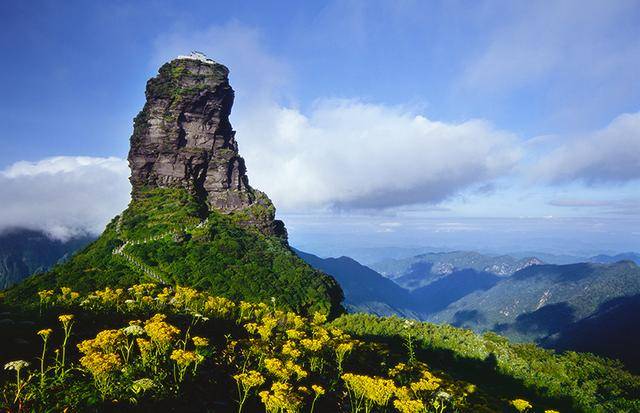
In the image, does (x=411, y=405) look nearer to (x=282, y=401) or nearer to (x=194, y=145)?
(x=282, y=401)

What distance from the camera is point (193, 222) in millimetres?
101375

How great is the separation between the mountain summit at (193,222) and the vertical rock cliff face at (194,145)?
332mm

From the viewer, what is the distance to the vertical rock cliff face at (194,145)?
11938 centimetres

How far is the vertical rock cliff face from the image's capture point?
11938cm

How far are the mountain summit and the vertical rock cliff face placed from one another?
0.33 metres

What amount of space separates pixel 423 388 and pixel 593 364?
295 feet

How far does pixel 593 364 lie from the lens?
80250 millimetres

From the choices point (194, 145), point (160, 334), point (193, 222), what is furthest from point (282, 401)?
point (194, 145)

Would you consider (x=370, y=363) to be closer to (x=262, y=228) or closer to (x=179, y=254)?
(x=179, y=254)

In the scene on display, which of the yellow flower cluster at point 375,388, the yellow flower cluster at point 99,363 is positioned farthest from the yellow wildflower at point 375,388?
the yellow flower cluster at point 99,363

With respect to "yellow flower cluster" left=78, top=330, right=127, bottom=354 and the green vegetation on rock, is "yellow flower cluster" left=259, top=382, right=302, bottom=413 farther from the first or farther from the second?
the green vegetation on rock

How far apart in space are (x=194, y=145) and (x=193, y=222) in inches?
1396

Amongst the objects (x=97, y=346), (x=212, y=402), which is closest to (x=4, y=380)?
(x=97, y=346)

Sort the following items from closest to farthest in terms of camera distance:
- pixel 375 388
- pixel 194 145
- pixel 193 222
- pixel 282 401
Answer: pixel 282 401 → pixel 375 388 → pixel 193 222 → pixel 194 145
